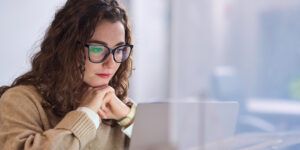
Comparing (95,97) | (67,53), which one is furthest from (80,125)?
(67,53)

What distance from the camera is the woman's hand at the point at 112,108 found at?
3.48ft

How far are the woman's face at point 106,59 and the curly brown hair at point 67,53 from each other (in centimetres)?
1

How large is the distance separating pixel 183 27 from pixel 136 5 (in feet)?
5.81

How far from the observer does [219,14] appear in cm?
51

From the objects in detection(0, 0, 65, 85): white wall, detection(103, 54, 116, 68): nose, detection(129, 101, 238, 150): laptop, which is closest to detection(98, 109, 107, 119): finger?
detection(103, 54, 116, 68): nose

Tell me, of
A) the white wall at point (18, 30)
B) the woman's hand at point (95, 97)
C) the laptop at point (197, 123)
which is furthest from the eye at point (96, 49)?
the white wall at point (18, 30)

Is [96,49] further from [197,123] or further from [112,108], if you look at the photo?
[197,123]

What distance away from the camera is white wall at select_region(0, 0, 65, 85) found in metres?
1.71

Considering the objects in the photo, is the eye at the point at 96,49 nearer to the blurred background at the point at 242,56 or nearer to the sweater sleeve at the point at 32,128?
the sweater sleeve at the point at 32,128

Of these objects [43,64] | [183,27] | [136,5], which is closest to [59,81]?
[43,64]

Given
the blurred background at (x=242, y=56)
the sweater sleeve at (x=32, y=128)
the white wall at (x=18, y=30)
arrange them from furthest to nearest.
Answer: the white wall at (x=18, y=30) → the sweater sleeve at (x=32, y=128) → the blurred background at (x=242, y=56)

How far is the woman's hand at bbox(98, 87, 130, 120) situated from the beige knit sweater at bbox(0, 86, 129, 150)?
0.34 ft

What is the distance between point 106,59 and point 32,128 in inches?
9.6

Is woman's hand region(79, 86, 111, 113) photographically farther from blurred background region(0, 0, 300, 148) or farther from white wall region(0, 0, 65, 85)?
white wall region(0, 0, 65, 85)
